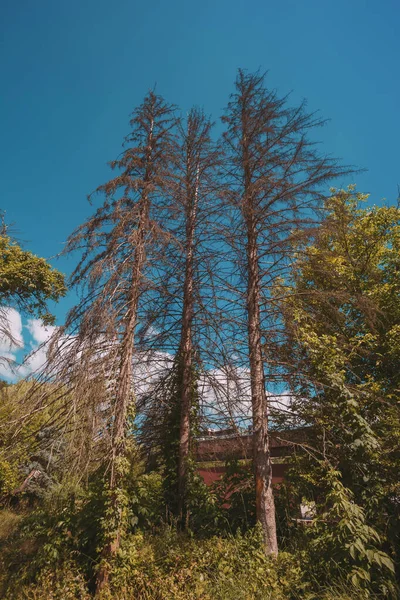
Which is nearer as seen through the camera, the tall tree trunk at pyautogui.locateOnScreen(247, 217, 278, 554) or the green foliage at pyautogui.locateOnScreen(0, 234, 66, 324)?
the tall tree trunk at pyautogui.locateOnScreen(247, 217, 278, 554)

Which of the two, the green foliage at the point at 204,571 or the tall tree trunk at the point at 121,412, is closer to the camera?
the green foliage at the point at 204,571

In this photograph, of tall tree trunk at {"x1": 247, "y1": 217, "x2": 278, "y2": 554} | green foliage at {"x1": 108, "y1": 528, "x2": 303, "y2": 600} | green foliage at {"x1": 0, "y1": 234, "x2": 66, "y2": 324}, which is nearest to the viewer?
green foliage at {"x1": 108, "y1": 528, "x2": 303, "y2": 600}

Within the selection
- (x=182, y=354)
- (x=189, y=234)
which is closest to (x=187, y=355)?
(x=182, y=354)

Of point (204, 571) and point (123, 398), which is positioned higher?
point (123, 398)

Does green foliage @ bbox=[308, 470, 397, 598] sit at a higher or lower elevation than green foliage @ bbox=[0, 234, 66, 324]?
lower

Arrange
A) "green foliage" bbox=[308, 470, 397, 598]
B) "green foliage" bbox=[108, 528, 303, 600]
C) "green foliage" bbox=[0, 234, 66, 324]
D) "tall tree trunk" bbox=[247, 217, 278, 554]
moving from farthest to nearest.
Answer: "green foliage" bbox=[0, 234, 66, 324] → "tall tree trunk" bbox=[247, 217, 278, 554] → "green foliage" bbox=[108, 528, 303, 600] → "green foliage" bbox=[308, 470, 397, 598]

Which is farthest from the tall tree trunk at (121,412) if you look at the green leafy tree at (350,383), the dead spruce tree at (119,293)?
the green leafy tree at (350,383)

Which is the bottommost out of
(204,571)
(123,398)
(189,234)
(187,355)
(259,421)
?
(204,571)

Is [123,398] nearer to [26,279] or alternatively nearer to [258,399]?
[258,399]

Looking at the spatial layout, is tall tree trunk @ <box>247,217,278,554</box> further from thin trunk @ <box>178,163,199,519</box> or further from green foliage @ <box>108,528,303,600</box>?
thin trunk @ <box>178,163,199,519</box>

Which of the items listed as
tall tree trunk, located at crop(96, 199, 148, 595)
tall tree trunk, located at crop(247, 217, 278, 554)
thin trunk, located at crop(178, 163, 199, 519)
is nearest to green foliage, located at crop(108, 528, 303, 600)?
tall tree trunk, located at crop(96, 199, 148, 595)

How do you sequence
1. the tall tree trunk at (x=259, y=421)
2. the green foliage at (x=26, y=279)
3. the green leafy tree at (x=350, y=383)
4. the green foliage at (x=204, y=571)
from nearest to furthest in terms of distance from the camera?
the green foliage at (x=204, y=571)
the green leafy tree at (x=350, y=383)
the tall tree trunk at (x=259, y=421)
the green foliage at (x=26, y=279)

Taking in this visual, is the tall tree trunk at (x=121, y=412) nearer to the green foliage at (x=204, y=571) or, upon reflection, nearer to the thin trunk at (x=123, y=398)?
the thin trunk at (x=123, y=398)

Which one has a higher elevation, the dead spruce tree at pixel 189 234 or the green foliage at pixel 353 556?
the dead spruce tree at pixel 189 234
